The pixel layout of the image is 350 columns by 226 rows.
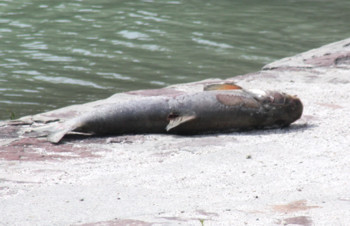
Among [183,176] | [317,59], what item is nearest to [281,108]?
[183,176]

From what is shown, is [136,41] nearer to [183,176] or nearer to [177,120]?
[177,120]

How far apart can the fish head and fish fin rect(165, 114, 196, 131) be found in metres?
0.65

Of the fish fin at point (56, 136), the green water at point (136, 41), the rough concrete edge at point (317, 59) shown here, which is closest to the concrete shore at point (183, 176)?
the fish fin at point (56, 136)

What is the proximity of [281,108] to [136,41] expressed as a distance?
248 inches

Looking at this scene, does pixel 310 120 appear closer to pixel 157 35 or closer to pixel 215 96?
pixel 215 96

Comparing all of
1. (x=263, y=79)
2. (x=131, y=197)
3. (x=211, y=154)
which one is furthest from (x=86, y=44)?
(x=131, y=197)

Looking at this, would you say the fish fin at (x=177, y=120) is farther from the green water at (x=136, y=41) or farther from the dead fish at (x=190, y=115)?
the green water at (x=136, y=41)

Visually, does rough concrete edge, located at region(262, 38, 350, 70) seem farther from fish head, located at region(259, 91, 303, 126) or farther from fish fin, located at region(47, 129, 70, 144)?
fish fin, located at region(47, 129, 70, 144)

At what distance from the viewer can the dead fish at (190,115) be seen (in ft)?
18.5

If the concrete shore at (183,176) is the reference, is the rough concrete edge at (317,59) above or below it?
below

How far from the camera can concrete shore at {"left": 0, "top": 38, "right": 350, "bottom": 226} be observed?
141 inches

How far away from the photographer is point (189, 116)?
18.5 feet

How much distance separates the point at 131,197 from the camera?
396cm

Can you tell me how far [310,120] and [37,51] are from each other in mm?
6195
